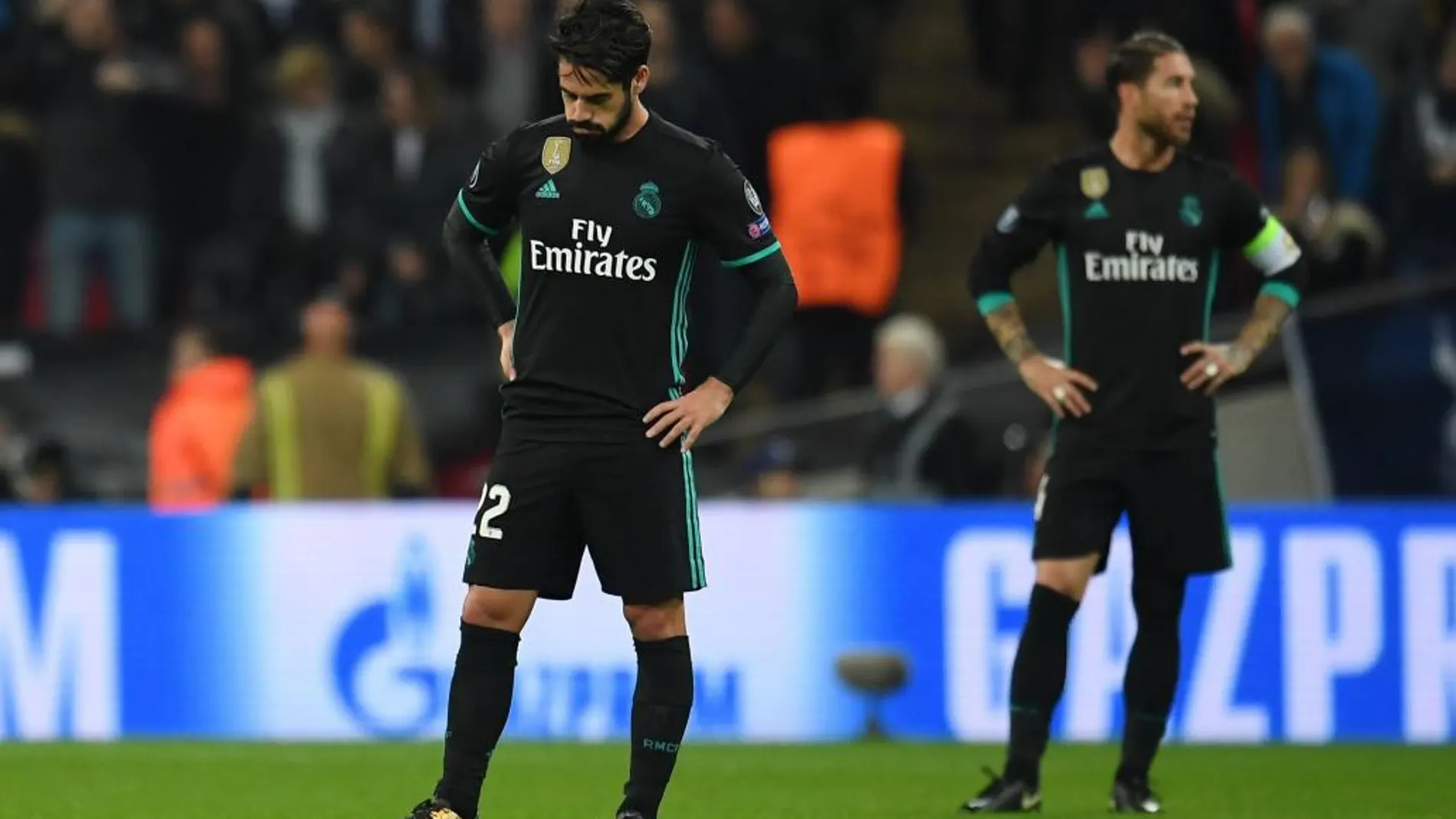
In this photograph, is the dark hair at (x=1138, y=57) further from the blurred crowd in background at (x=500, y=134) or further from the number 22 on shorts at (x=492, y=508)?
the blurred crowd in background at (x=500, y=134)

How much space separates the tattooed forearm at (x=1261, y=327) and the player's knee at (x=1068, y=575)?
0.81 metres

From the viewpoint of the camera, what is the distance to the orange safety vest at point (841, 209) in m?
14.5

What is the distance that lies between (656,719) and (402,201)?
8.73m

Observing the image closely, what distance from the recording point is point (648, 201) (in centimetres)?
726

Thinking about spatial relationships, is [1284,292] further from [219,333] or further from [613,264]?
[219,333]

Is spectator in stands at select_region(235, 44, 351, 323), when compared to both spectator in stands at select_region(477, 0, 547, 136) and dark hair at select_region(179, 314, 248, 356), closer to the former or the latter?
dark hair at select_region(179, 314, 248, 356)

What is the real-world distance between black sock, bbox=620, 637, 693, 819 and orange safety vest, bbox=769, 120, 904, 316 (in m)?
7.15

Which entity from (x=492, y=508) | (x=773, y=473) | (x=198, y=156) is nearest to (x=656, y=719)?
(x=492, y=508)

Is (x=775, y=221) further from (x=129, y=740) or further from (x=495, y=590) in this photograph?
(x=495, y=590)

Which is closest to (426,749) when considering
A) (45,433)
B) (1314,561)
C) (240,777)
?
(240,777)

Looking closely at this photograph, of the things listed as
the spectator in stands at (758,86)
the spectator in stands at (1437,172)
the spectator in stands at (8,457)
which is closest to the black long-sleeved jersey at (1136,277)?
the spectator in stands at (1437,172)

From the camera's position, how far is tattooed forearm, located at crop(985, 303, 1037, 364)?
8.97 m

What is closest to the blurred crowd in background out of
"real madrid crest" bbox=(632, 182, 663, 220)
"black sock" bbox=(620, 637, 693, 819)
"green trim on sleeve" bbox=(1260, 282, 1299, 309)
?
"green trim on sleeve" bbox=(1260, 282, 1299, 309)

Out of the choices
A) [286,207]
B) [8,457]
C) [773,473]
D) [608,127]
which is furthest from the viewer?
[286,207]
